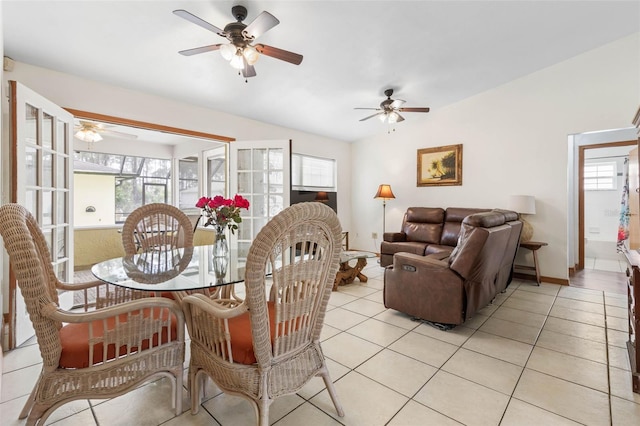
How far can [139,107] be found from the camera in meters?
3.20

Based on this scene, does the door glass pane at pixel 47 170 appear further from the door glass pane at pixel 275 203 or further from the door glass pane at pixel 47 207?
the door glass pane at pixel 275 203

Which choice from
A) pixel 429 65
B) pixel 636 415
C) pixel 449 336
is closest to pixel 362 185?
pixel 429 65

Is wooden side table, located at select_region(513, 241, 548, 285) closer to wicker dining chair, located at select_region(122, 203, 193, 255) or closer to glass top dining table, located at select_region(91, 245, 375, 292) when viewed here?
glass top dining table, located at select_region(91, 245, 375, 292)

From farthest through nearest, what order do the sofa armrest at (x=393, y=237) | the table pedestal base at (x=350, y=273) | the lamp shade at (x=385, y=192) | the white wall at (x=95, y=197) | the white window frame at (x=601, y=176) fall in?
the white wall at (x=95, y=197)
the white window frame at (x=601, y=176)
the lamp shade at (x=385, y=192)
the sofa armrest at (x=393, y=237)
the table pedestal base at (x=350, y=273)

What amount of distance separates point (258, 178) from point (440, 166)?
306 cm

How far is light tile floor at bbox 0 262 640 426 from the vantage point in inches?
56.9

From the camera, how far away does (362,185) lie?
604 centimetres

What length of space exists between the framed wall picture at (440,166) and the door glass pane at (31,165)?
4.97 meters

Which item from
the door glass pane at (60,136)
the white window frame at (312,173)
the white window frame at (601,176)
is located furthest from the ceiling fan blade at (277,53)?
the white window frame at (601,176)

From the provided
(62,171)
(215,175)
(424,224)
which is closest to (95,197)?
(215,175)

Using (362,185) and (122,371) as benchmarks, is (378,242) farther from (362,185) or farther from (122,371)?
(122,371)

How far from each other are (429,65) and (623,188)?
4.83 meters

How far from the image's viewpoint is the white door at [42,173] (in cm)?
204

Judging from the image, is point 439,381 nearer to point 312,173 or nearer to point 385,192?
point 385,192
